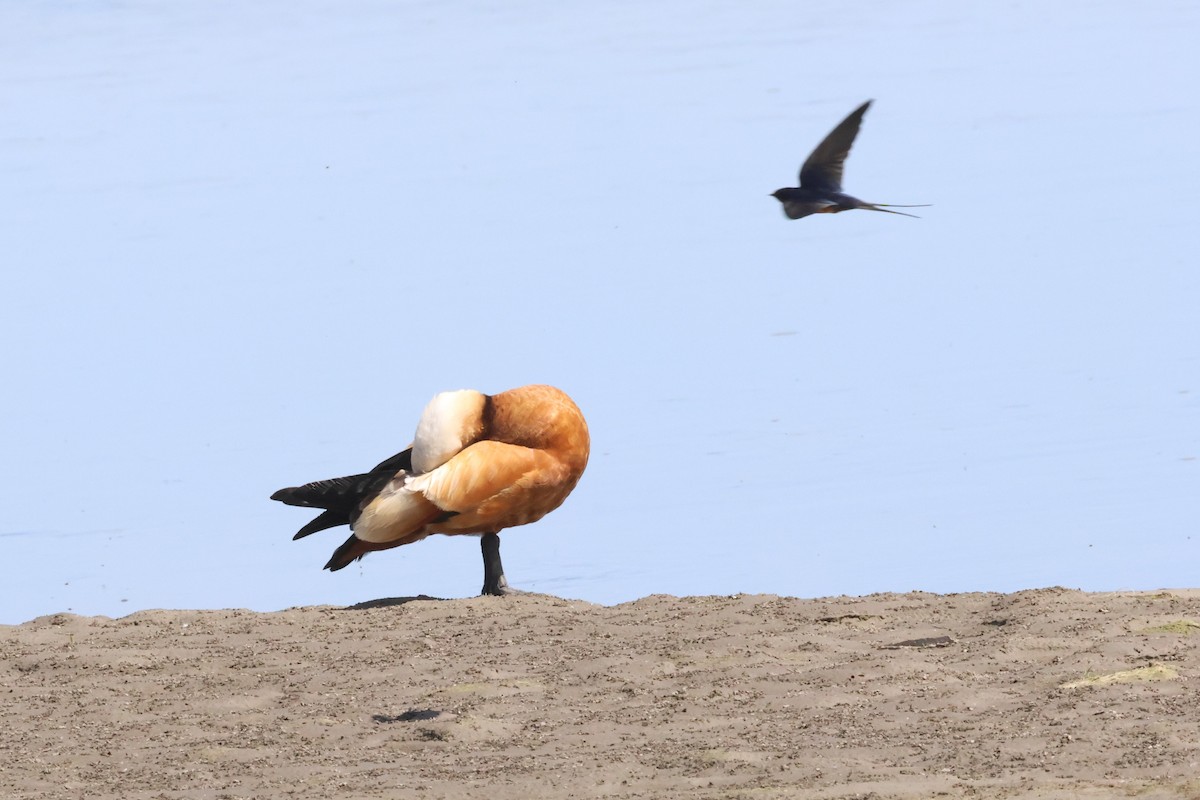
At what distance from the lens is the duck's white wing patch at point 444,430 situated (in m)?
9.85

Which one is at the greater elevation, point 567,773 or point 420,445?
point 420,445

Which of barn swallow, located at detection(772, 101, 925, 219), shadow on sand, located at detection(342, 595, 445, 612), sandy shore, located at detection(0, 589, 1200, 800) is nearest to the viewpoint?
sandy shore, located at detection(0, 589, 1200, 800)

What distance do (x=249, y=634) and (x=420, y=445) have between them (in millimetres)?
1227

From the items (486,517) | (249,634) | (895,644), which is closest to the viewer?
(895,644)

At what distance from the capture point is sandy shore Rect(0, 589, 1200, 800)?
22.3 feet

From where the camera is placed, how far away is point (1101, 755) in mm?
6680

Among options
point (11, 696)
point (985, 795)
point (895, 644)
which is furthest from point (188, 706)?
point (985, 795)

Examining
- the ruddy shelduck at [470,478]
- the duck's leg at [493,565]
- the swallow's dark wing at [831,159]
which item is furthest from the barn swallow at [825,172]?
the duck's leg at [493,565]

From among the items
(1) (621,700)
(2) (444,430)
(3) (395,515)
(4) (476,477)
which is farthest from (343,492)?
(1) (621,700)

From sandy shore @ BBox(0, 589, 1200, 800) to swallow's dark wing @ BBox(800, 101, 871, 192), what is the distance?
2.61 meters

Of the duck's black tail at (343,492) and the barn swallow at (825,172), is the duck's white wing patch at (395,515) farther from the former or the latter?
the barn swallow at (825,172)

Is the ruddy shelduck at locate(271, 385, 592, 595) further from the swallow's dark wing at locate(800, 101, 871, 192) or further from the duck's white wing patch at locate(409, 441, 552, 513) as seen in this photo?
the swallow's dark wing at locate(800, 101, 871, 192)

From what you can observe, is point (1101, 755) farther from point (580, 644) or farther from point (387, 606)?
point (387, 606)

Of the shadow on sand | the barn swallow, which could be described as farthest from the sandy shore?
the barn swallow
